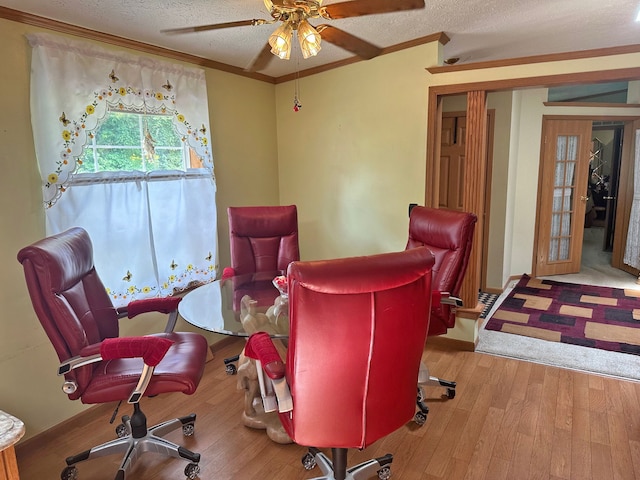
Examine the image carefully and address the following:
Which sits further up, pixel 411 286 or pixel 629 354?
pixel 411 286

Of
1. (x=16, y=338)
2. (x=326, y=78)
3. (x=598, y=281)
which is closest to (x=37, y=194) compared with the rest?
(x=16, y=338)

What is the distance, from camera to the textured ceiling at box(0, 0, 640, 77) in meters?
2.20

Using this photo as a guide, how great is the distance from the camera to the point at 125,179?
8.69ft

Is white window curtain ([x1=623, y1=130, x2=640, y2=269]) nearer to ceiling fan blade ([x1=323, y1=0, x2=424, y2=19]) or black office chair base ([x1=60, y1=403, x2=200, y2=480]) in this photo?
ceiling fan blade ([x1=323, y1=0, x2=424, y2=19])

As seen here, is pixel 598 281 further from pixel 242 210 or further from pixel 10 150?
pixel 10 150

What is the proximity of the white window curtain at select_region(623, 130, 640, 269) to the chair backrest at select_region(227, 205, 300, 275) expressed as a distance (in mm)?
4474

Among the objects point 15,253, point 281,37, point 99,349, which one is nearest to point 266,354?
point 99,349

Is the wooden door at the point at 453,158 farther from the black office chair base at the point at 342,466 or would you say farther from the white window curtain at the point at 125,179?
the black office chair base at the point at 342,466

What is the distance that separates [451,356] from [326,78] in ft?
8.15

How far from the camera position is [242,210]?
3.12 meters

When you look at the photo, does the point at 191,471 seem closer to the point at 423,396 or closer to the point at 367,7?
the point at 423,396

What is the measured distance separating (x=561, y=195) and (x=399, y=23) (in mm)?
3709

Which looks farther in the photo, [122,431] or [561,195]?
[561,195]

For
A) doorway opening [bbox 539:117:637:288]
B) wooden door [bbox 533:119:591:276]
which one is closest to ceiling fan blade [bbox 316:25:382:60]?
wooden door [bbox 533:119:591:276]
